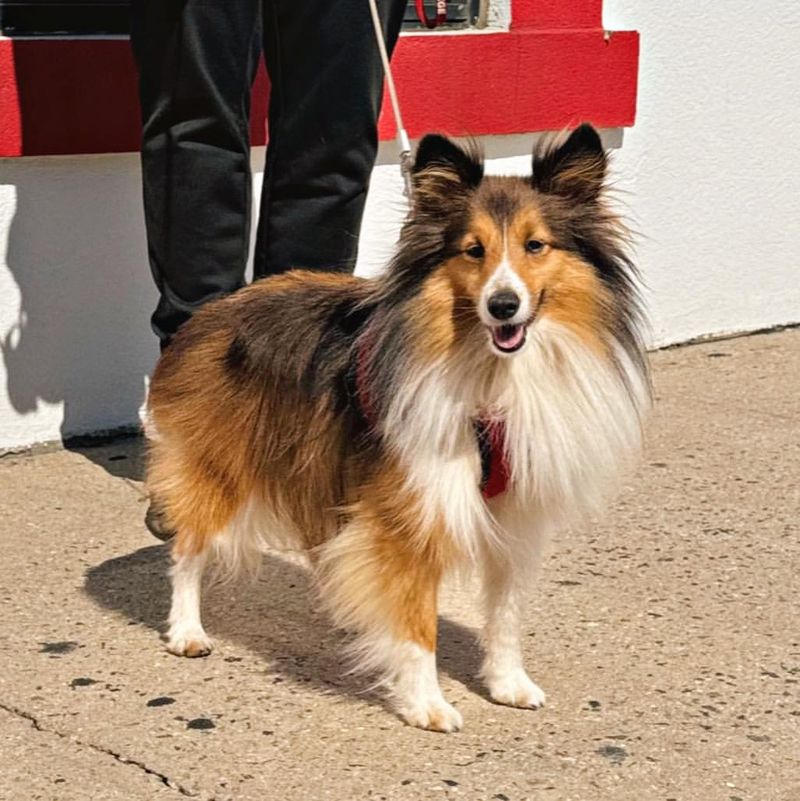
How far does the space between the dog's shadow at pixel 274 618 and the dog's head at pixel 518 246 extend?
40.4 inches

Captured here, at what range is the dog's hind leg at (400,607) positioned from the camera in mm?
3764

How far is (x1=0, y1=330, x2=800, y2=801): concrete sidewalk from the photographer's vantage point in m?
3.51

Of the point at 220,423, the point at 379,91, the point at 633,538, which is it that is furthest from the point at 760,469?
the point at 220,423

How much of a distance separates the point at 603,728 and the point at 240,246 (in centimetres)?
201

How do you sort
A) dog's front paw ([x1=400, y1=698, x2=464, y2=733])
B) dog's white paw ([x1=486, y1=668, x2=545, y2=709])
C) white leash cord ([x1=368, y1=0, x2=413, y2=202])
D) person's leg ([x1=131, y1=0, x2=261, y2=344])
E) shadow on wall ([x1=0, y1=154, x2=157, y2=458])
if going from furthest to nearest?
shadow on wall ([x1=0, y1=154, x2=157, y2=458]) < person's leg ([x1=131, y1=0, x2=261, y2=344]) < white leash cord ([x1=368, y1=0, x2=413, y2=202]) < dog's white paw ([x1=486, y1=668, x2=545, y2=709]) < dog's front paw ([x1=400, y1=698, x2=464, y2=733])

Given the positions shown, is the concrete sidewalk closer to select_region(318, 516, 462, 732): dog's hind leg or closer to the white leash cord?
select_region(318, 516, 462, 732): dog's hind leg

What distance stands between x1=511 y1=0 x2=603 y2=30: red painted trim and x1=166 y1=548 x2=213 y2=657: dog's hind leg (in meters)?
3.41

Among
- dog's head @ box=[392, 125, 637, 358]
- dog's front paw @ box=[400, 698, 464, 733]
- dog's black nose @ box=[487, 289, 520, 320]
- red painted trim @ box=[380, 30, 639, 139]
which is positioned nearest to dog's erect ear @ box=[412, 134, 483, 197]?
dog's head @ box=[392, 125, 637, 358]

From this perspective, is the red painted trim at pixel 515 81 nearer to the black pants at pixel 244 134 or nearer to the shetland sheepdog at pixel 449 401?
the black pants at pixel 244 134

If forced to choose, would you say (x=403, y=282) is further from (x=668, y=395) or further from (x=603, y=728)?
(x=668, y=395)

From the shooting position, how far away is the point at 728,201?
25.0 ft

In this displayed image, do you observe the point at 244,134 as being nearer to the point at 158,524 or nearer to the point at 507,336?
the point at 158,524

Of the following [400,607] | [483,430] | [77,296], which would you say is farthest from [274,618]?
[77,296]

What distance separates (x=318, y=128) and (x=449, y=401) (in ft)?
4.99
